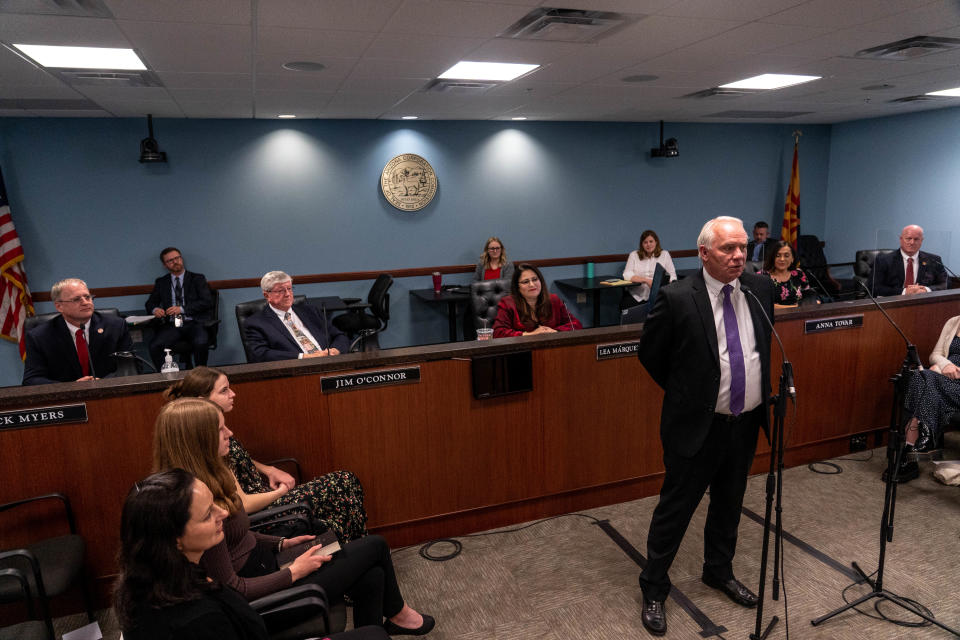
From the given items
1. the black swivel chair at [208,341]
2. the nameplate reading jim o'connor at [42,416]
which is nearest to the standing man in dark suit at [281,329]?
the nameplate reading jim o'connor at [42,416]

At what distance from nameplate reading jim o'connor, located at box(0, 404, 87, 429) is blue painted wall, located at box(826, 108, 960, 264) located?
872 cm

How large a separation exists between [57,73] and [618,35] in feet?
11.8

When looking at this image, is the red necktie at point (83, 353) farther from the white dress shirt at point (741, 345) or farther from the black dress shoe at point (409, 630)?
the white dress shirt at point (741, 345)

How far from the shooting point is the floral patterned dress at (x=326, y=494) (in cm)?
235

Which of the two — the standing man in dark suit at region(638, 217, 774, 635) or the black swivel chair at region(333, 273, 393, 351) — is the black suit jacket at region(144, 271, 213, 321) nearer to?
the black swivel chair at region(333, 273, 393, 351)

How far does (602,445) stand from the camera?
10.5 feet

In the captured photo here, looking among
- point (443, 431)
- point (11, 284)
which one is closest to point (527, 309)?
point (443, 431)

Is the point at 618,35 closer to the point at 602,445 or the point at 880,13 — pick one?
the point at 880,13

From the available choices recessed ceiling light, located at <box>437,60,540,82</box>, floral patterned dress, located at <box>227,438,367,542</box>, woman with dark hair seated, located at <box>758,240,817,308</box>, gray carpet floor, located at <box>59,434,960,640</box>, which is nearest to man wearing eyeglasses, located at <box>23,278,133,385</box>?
gray carpet floor, located at <box>59,434,960,640</box>

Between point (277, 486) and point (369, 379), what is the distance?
0.59m

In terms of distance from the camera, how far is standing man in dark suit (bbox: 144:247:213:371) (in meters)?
5.84

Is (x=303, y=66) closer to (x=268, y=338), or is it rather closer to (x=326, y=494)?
(x=268, y=338)

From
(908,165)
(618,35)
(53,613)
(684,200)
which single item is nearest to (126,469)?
(53,613)

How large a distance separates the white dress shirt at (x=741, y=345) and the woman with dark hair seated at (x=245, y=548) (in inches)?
54.2
